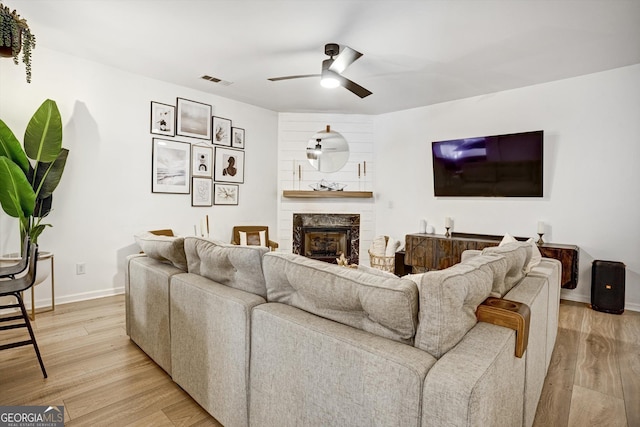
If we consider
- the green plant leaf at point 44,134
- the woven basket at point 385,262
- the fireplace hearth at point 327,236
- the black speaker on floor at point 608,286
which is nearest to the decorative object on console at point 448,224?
the woven basket at point 385,262

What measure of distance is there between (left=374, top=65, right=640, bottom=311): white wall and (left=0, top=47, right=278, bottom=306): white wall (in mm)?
3867

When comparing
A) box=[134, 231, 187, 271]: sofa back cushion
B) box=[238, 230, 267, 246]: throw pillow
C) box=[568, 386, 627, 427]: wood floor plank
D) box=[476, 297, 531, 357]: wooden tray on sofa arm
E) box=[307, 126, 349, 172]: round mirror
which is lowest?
box=[568, 386, 627, 427]: wood floor plank

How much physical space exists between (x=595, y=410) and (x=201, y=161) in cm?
460

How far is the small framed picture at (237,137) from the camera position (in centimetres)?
495

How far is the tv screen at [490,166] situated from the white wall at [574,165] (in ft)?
0.44

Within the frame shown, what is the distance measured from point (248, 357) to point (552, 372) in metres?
2.08

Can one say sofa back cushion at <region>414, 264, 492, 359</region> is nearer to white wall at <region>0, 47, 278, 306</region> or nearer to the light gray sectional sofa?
the light gray sectional sofa

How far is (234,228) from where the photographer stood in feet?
16.3

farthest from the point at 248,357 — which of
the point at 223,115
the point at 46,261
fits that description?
the point at 223,115

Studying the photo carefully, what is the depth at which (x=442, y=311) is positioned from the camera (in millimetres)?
1022

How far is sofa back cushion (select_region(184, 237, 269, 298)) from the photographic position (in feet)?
5.21

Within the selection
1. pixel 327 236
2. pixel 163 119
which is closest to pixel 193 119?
pixel 163 119

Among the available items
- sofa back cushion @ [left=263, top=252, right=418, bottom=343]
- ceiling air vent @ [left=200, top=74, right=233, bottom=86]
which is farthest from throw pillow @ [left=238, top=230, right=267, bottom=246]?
sofa back cushion @ [left=263, top=252, right=418, bottom=343]

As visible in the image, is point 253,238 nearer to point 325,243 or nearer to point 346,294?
point 325,243
